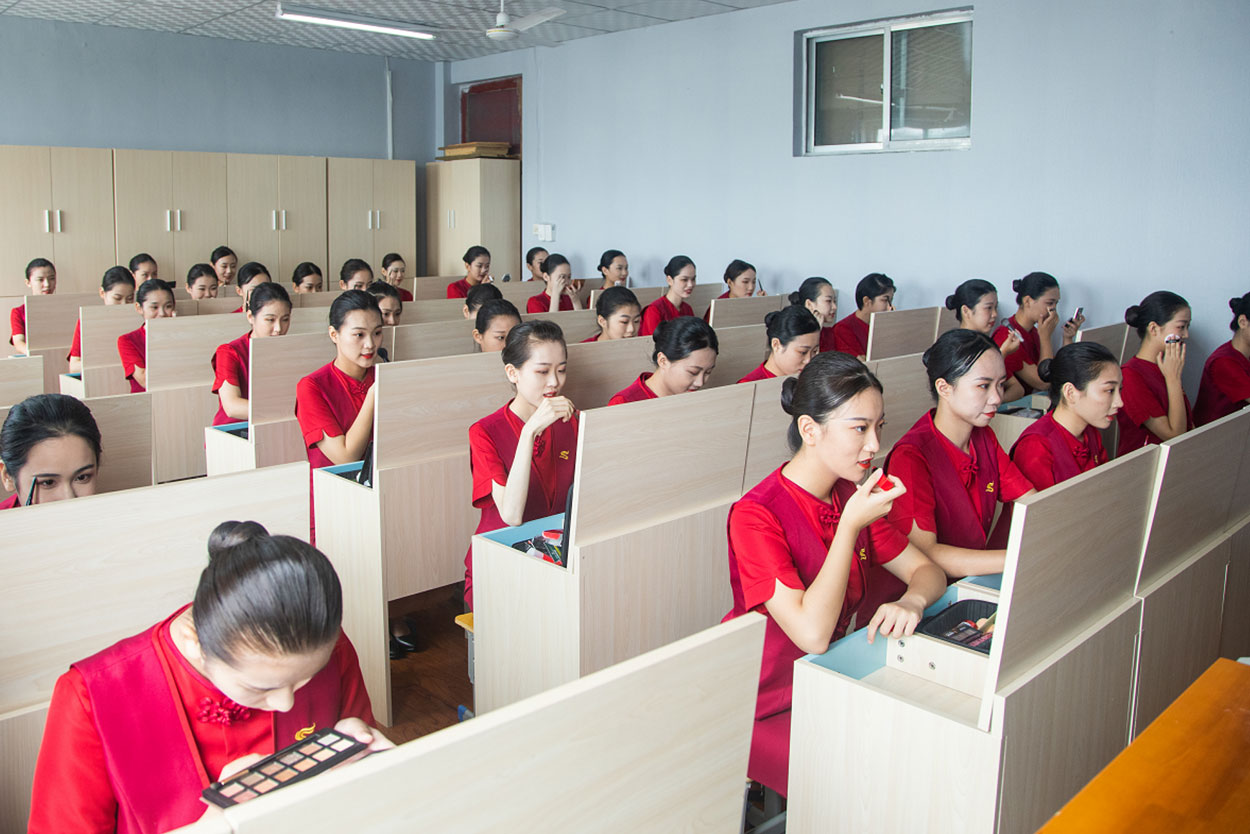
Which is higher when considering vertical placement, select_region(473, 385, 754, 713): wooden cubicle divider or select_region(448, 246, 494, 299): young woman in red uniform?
select_region(448, 246, 494, 299): young woman in red uniform

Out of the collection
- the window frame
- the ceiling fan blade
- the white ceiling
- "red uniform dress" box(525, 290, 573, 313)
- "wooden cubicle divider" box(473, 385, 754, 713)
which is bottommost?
"wooden cubicle divider" box(473, 385, 754, 713)

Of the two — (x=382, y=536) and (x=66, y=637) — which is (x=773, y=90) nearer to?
(x=382, y=536)

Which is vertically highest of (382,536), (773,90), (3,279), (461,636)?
(773,90)

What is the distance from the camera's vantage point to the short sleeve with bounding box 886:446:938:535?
2.38 m

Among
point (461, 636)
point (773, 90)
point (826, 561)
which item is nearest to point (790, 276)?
point (773, 90)

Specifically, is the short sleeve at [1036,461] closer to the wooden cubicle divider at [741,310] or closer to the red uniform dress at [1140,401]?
the red uniform dress at [1140,401]

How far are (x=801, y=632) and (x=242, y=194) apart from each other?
298 inches

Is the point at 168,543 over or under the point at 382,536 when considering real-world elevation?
over

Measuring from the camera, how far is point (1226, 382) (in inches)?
165

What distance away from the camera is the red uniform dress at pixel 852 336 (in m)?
5.49

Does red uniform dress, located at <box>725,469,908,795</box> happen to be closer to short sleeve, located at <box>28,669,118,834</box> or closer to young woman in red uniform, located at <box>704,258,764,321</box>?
short sleeve, located at <box>28,669,118,834</box>

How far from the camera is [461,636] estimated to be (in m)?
3.67

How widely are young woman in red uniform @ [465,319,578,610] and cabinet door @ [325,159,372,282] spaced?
246 inches

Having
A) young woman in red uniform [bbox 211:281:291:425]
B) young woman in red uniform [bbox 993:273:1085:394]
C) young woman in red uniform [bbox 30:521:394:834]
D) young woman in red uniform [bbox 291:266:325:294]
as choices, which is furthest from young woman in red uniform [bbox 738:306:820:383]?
young woman in red uniform [bbox 291:266:325:294]
